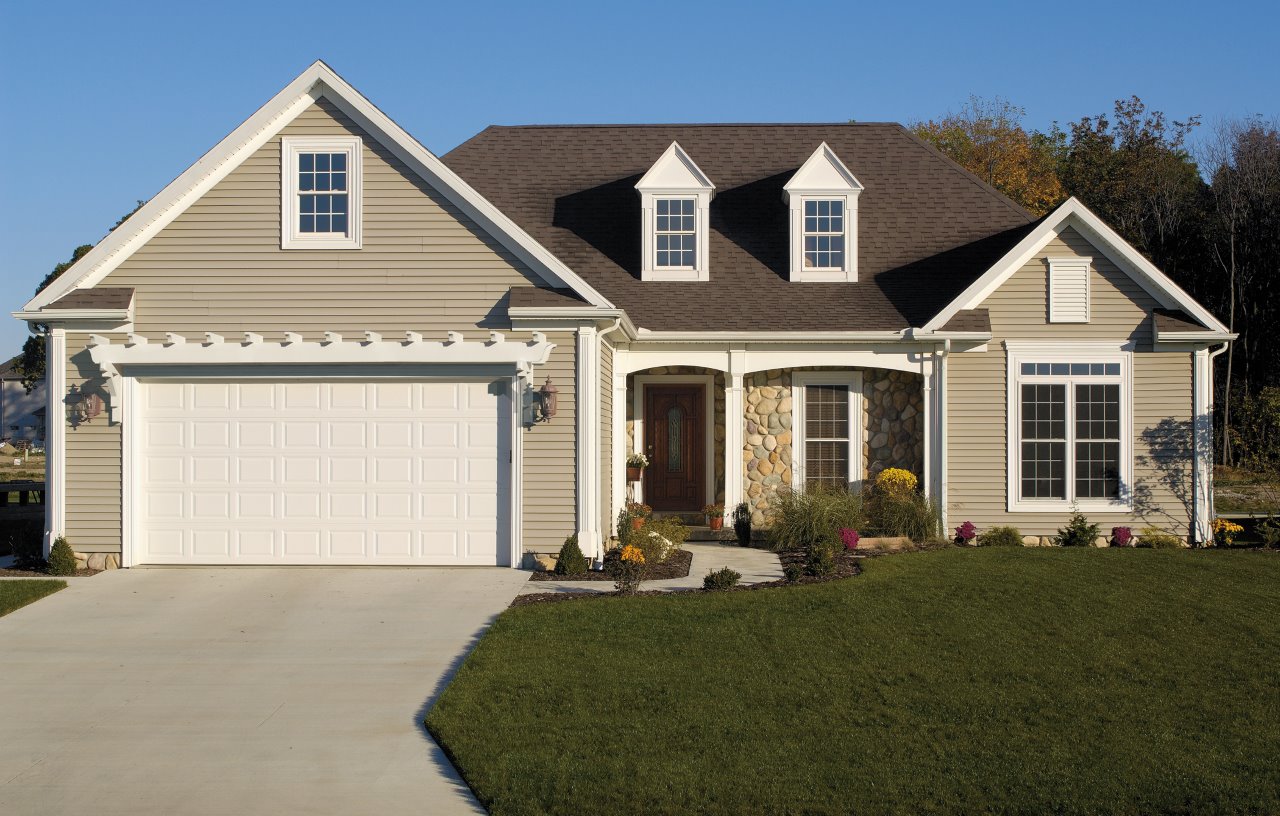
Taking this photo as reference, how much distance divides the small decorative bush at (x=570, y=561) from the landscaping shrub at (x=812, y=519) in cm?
345

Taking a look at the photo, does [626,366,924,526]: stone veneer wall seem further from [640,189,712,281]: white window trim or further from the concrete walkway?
[640,189,712,281]: white window trim

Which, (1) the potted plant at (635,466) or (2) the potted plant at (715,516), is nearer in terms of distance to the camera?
(2) the potted plant at (715,516)

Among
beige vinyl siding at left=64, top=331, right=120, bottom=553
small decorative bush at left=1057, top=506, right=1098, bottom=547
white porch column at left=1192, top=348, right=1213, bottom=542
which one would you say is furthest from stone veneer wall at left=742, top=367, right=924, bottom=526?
beige vinyl siding at left=64, top=331, right=120, bottom=553

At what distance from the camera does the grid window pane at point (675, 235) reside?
17344 millimetres

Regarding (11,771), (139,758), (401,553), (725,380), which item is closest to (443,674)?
(139,758)

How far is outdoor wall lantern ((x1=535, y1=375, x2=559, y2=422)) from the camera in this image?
13.1 m

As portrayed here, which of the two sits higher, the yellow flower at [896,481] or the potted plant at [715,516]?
the yellow flower at [896,481]

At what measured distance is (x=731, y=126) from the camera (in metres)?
19.6

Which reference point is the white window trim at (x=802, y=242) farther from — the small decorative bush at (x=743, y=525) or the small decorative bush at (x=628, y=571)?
the small decorative bush at (x=628, y=571)

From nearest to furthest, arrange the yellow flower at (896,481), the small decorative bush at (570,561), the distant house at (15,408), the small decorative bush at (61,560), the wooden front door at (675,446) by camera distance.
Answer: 1. the small decorative bush at (570,561)
2. the small decorative bush at (61,560)
3. the yellow flower at (896,481)
4. the wooden front door at (675,446)
5. the distant house at (15,408)

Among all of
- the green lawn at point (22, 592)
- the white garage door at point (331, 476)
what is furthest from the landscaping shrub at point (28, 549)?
the white garage door at point (331, 476)

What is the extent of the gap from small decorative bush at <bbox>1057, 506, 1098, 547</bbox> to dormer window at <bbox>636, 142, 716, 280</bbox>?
6.19 m

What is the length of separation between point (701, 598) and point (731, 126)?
1073cm

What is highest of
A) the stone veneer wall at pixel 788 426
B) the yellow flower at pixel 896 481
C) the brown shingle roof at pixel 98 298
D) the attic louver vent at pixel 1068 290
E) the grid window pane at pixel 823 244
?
the grid window pane at pixel 823 244
